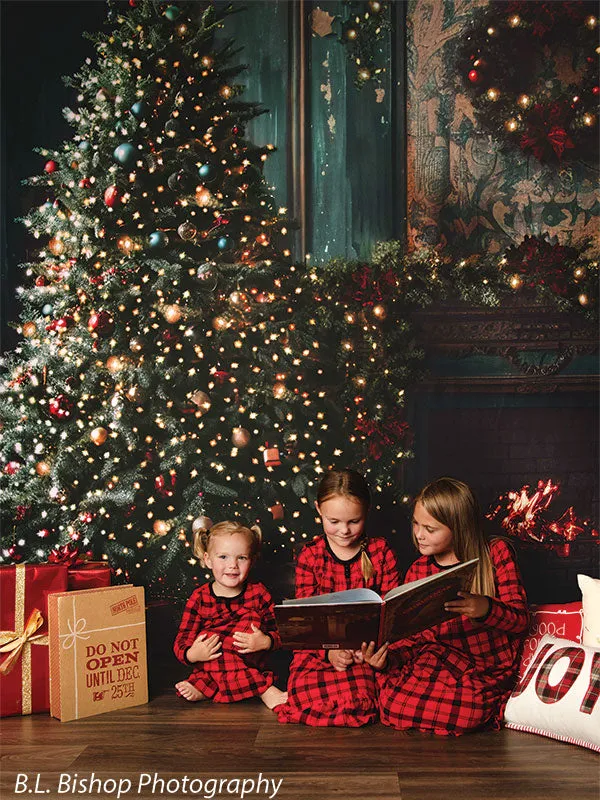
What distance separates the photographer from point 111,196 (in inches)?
152

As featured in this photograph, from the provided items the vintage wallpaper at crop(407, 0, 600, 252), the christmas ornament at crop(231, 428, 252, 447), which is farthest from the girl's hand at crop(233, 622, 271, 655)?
the vintage wallpaper at crop(407, 0, 600, 252)

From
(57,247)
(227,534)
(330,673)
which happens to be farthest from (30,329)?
(330,673)

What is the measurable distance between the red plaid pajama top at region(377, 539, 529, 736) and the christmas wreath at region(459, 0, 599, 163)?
2.18 m

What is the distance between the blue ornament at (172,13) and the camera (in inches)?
154

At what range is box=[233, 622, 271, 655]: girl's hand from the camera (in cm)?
322

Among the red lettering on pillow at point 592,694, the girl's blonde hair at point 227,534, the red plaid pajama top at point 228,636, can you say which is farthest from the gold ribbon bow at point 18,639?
the red lettering on pillow at point 592,694

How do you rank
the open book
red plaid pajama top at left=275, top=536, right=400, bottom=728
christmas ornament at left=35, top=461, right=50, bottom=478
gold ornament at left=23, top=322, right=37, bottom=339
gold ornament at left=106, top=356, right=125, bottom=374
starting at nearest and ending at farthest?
the open book < red plaid pajama top at left=275, top=536, right=400, bottom=728 < gold ornament at left=106, top=356, right=125, bottom=374 < christmas ornament at left=35, top=461, right=50, bottom=478 < gold ornament at left=23, top=322, right=37, bottom=339

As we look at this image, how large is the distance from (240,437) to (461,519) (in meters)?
1.15

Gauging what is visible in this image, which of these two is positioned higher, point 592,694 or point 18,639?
point 18,639

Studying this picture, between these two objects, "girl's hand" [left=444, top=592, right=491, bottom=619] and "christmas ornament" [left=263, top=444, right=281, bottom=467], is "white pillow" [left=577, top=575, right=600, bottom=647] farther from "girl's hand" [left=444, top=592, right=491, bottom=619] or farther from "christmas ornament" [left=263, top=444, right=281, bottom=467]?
"christmas ornament" [left=263, top=444, right=281, bottom=467]

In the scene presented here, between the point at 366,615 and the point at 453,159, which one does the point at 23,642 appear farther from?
the point at 453,159

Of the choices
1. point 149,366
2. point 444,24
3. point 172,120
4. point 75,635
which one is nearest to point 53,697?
point 75,635

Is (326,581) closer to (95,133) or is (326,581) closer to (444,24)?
(95,133)

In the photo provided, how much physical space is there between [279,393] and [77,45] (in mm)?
2069
